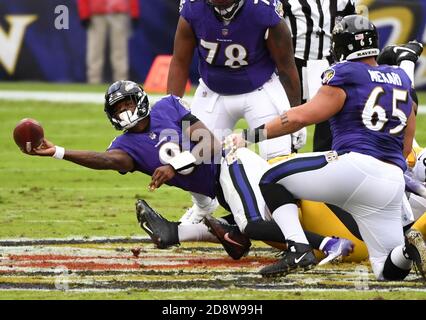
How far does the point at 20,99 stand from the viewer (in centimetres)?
1605

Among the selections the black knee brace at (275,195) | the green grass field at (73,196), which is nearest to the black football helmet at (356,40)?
the black knee brace at (275,195)

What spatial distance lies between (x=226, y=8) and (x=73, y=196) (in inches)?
107

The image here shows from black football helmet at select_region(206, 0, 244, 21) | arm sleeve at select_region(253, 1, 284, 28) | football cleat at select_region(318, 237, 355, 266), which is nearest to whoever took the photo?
football cleat at select_region(318, 237, 355, 266)

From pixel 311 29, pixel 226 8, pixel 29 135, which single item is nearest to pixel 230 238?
pixel 29 135

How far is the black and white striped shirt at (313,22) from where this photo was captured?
9.02 meters

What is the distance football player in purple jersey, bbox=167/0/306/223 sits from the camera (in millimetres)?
7934

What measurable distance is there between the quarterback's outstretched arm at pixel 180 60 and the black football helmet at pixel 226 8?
318 mm

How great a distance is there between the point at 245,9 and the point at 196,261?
66.2 inches

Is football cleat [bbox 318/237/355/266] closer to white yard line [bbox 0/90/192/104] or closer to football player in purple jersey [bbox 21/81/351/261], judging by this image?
football player in purple jersey [bbox 21/81/351/261]

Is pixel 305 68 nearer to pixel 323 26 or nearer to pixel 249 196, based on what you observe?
pixel 323 26

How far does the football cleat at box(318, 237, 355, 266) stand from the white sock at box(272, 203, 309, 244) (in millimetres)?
201

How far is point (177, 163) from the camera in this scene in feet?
23.7

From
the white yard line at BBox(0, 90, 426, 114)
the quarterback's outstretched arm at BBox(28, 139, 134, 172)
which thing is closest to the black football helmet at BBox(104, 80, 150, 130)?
the quarterback's outstretched arm at BBox(28, 139, 134, 172)

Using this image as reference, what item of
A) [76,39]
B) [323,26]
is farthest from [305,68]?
[76,39]
